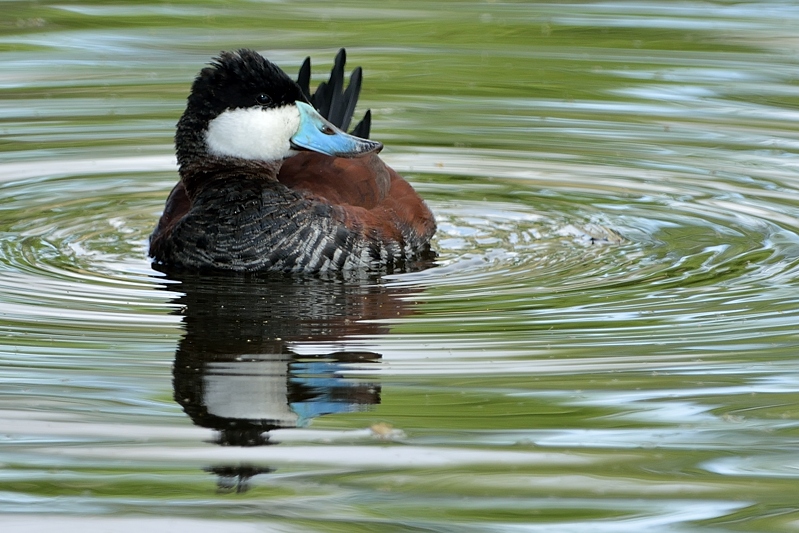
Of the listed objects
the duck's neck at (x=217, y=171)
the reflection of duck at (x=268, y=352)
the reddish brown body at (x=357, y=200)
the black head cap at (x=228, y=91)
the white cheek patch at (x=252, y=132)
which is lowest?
the reflection of duck at (x=268, y=352)

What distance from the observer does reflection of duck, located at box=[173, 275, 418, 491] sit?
5.13m

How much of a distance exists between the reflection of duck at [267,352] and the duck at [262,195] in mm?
197

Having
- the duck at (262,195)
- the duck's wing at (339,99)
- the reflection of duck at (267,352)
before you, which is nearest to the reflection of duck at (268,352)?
the reflection of duck at (267,352)

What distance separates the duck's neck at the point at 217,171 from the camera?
25.8 feet

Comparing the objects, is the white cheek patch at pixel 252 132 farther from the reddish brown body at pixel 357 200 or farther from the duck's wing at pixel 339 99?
the duck's wing at pixel 339 99

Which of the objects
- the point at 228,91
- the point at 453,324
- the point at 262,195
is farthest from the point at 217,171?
the point at 453,324

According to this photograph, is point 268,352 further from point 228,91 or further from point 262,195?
point 228,91

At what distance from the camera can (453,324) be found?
6.36m

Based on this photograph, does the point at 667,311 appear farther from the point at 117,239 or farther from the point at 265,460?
the point at 117,239

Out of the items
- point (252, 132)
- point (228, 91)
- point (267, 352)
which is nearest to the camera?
point (267, 352)

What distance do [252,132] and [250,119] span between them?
7 cm

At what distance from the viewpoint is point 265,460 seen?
4660 mm

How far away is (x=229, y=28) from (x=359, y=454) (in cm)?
1026

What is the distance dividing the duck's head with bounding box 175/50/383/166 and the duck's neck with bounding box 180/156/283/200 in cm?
2
